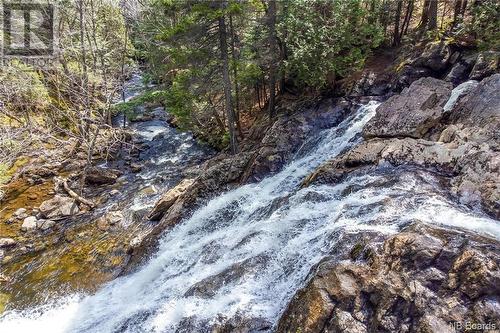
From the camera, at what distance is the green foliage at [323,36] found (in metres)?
14.5

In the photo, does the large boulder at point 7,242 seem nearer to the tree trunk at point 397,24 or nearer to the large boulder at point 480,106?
the large boulder at point 480,106

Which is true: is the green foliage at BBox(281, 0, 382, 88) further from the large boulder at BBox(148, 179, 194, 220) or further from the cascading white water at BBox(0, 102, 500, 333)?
the large boulder at BBox(148, 179, 194, 220)

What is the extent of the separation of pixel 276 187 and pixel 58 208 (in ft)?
30.7

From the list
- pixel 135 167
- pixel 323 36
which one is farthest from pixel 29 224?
pixel 323 36

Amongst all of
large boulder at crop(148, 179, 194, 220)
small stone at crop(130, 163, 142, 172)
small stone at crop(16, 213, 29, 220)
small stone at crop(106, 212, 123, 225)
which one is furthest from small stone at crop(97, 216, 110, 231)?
small stone at crop(130, 163, 142, 172)

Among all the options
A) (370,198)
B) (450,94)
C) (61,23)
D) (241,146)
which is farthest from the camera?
(61,23)

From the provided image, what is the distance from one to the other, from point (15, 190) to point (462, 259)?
17758 millimetres

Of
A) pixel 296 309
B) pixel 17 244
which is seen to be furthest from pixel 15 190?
pixel 296 309

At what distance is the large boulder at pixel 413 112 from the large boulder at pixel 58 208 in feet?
39.3

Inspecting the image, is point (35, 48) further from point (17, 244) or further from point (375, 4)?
point (375, 4)

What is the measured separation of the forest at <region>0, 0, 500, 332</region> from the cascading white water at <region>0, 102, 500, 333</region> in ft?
0.16

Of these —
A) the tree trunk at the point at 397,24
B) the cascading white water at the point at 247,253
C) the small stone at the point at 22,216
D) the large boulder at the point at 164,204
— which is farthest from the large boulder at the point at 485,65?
the small stone at the point at 22,216

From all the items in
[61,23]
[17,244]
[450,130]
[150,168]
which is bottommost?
[17,244]

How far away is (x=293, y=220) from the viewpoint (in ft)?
27.7
